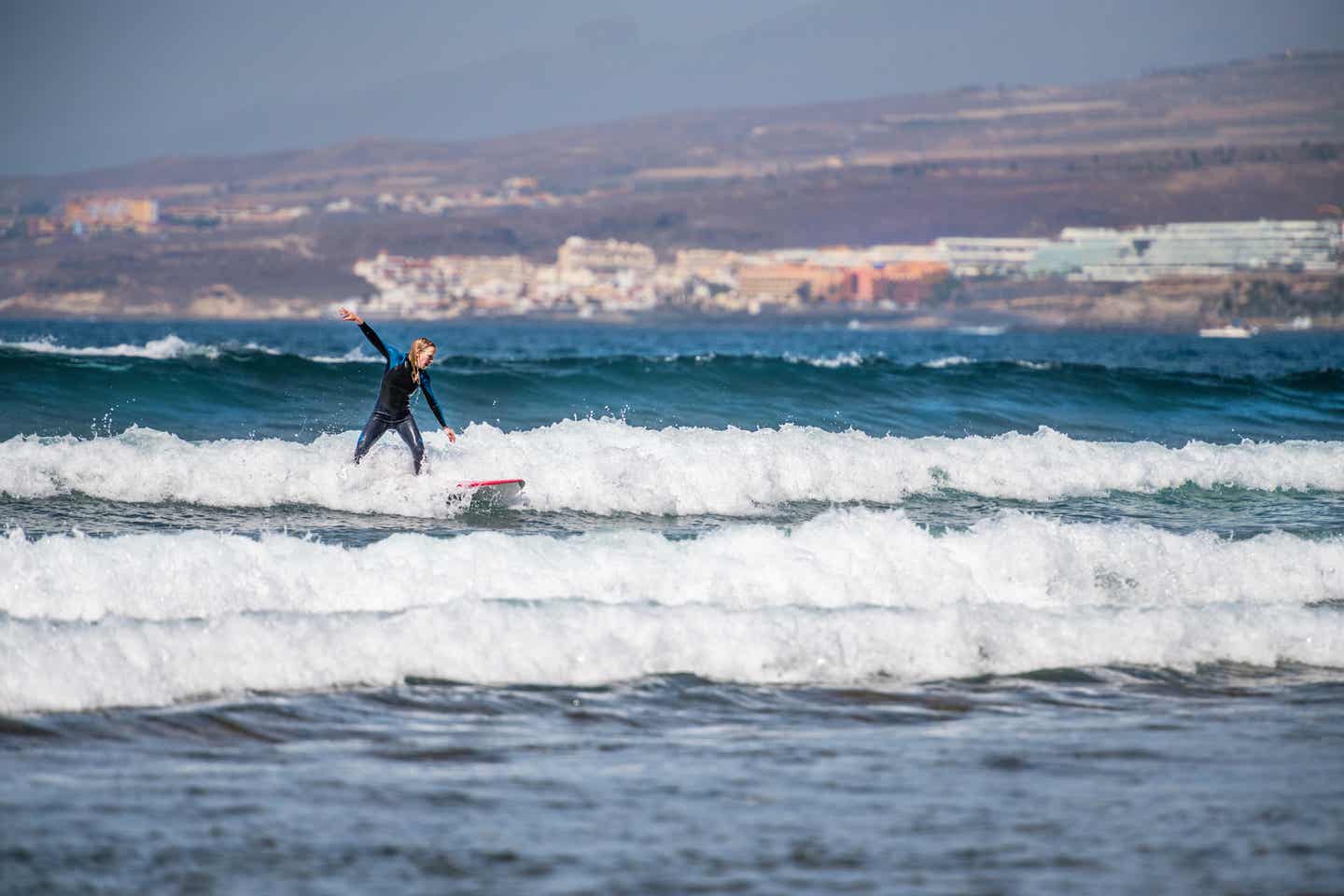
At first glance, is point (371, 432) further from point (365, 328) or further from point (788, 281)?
point (788, 281)

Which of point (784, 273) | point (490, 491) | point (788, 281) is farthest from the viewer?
point (784, 273)

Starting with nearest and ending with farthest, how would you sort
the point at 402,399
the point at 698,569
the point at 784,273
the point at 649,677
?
the point at 649,677
the point at 698,569
the point at 402,399
the point at 784,273

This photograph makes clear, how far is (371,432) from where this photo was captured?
52.8 ft

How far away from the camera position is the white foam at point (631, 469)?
55.1ft

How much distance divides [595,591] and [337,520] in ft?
16.7

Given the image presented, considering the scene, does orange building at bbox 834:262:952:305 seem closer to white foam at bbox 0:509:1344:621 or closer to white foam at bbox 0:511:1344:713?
white foam at bbox 0:509:1344:621

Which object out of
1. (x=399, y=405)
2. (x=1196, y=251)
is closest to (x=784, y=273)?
(x=1196, y=251)

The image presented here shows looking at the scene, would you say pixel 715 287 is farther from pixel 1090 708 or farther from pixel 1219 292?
pixel 1090 708

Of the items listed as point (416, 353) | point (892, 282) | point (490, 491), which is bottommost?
point (490, 491)

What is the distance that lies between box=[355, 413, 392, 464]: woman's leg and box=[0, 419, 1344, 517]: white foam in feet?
1.26

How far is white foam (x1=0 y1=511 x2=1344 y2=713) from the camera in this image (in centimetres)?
901

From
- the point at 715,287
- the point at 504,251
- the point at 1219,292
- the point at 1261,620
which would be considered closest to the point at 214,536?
the point at 1261,620

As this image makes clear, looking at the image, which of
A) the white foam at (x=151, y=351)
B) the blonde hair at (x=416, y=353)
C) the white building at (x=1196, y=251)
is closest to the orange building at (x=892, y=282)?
the white building at (x=1196, y=251)

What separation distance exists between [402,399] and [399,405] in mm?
84
